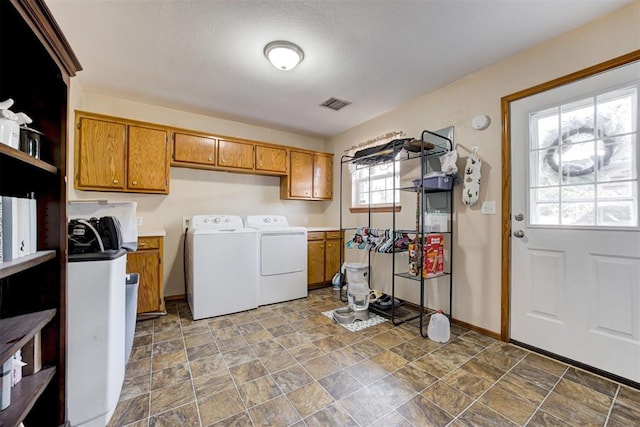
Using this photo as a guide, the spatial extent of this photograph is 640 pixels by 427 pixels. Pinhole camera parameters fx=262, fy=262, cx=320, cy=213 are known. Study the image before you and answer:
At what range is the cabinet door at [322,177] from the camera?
412cm

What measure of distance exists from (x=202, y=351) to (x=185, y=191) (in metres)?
2.07

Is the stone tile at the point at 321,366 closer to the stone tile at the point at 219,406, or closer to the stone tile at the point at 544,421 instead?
the stone tile at the point at 219,406

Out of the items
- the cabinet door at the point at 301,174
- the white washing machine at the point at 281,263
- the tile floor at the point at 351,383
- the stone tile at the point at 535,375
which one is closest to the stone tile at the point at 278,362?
the tile floor at the point at 351,383

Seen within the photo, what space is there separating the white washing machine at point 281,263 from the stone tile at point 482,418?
2208mm

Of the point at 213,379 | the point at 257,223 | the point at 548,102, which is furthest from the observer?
the point at 257,223

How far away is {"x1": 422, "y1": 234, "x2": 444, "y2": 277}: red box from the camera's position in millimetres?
2363

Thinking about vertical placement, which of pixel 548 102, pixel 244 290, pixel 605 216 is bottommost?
pixel 244 290

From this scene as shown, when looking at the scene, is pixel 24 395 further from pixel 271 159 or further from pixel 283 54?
pixel 271 159

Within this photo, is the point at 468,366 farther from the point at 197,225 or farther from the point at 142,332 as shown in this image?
the point at 197,225

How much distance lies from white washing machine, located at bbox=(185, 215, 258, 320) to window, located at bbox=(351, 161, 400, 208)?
1618 millimetres

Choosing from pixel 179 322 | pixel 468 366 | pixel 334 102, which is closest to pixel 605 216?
pixel 468 366

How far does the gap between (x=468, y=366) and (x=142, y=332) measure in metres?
2.68

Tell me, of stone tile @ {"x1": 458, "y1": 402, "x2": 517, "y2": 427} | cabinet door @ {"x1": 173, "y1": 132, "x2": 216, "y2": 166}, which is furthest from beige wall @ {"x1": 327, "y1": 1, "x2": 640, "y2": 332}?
cabinet door @ {"x1": 173, "y1": 132, "x2": 216, "y2": 166}

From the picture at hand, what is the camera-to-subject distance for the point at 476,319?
238cm
